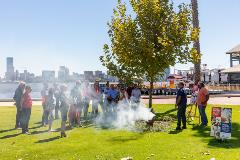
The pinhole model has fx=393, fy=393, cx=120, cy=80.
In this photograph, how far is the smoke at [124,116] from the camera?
63.8 feet

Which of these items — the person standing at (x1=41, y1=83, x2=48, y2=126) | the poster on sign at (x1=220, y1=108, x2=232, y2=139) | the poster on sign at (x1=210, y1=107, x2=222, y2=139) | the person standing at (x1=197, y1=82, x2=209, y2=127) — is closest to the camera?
the poster on sign at (x1=220, y1=108, x2=232, y2=139)

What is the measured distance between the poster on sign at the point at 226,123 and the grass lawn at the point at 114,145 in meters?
0.32

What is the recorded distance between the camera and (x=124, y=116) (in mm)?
23172

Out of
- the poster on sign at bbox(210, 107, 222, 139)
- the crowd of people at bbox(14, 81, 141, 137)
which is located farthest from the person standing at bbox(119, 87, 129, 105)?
the poster on sign at bbox(210, 107, 222, 139)

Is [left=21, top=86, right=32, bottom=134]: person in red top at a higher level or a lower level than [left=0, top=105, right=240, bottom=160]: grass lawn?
higher

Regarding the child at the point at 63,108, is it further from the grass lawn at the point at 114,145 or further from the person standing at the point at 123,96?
the person standing at the point at 123,96

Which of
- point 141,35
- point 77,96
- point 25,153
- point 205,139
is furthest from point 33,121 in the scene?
point 205,139

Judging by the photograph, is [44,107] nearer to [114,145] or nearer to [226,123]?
[114,145]

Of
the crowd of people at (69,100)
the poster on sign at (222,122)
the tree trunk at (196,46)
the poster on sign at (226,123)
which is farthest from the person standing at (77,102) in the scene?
the tree trunk at (196,46)

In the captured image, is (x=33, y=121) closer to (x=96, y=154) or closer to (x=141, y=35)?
(x=141, y=35)

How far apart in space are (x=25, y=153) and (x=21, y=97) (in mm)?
5409

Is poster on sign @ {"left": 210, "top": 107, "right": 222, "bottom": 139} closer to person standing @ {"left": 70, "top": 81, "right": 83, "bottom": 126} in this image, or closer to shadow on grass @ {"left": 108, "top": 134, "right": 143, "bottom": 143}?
shadow on grass @ {"left": 108, "top": 134, "right": 143, "bottom": 143}

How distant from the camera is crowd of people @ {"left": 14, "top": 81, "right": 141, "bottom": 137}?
16.5 meters

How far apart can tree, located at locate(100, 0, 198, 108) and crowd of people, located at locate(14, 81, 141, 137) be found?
2111mm
